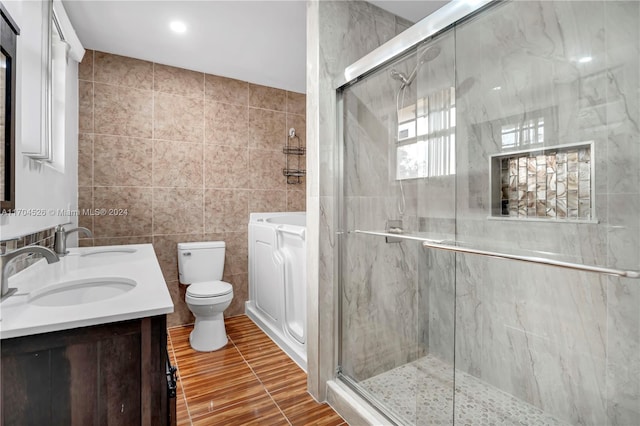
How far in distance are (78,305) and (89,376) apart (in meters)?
0.20

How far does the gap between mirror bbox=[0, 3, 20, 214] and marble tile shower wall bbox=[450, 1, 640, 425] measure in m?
1.79

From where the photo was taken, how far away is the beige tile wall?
269 cm

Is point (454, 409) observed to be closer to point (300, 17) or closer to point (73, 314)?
point (73, 314)

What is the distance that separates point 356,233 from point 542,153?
1.01 meters

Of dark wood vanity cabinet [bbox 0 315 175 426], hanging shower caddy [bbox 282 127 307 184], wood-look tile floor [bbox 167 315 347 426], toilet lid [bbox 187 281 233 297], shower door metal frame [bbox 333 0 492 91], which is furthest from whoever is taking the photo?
hanging shower caddy [bbox 282 127 307 184]

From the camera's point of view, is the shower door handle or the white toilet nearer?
the shower door handle

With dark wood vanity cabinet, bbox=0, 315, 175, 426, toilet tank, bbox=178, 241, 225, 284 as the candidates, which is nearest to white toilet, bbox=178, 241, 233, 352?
toilet tank, bbox=178, 241, 225, 284

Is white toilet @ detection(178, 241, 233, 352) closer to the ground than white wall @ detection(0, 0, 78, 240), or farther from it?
closer to the ground

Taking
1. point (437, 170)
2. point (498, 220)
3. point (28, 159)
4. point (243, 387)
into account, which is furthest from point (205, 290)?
point (498, 220)

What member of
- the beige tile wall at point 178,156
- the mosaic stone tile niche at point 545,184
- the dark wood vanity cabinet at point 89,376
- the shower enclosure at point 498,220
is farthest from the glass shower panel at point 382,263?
the beige tile wall at point 178,156

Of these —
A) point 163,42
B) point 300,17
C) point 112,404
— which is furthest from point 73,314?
point 163,42

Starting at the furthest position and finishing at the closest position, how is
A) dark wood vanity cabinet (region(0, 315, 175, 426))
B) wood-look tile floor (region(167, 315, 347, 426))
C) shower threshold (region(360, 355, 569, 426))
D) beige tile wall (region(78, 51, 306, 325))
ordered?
1. beige tile wall (region(78, 51, 306, 325))
2. wood-look tile floor (region(167, 315, 347, 426))
3. shower threshold (region(360, 355, 569, 426))
4. dark wood vanity cabinet (region(0, 315, 175, 426))

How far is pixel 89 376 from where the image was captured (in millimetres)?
889

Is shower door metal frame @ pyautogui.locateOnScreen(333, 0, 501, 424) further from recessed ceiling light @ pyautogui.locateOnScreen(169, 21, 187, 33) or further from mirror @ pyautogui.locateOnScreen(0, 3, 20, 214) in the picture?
mirror @ pyautogui.locateOnScreen(0, 3, 20, 214)
